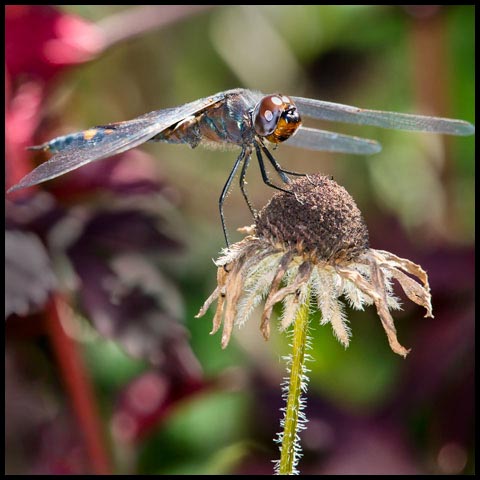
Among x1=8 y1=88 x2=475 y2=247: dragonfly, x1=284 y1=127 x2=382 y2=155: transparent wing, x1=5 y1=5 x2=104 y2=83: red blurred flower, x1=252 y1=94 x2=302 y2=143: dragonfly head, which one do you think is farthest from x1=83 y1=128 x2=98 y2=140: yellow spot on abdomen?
x1=5 y1=5 x2=104 y2=83: red blurred flower

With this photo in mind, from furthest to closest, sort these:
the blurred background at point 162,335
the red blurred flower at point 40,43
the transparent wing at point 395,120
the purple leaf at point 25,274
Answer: the red blurred flower at point 40,43 < the blurred background at point 162,335 < the purple leaf at point 25,274 < the transparent wing at point 395,120

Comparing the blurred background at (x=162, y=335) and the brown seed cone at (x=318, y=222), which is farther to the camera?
the blurred background at (x=162, y=335)


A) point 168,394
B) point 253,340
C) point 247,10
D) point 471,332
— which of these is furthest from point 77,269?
point 247,10

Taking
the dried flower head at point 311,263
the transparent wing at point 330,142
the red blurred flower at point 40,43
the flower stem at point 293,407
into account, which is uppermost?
the red blurred flower at point 40,43

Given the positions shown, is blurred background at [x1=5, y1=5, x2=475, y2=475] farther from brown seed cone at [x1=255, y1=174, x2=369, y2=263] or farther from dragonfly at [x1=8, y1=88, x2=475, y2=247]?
brown seed cone at [x1=255, y1=174, x2=369, y2=263]

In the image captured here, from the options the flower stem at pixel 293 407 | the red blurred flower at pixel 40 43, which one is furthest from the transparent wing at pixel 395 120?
the red blurred flower at pixel 40 43

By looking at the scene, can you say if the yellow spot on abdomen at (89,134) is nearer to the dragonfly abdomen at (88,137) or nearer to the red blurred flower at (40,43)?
the dragonfly abdomen at (88,137)
